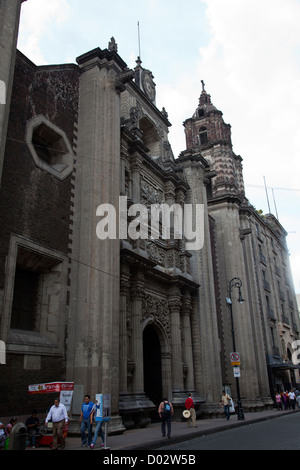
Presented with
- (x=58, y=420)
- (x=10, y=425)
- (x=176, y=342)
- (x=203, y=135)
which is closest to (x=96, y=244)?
(x=58, y=420)

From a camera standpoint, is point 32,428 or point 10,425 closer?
point 10,425

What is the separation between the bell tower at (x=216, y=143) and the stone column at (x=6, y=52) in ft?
82.3

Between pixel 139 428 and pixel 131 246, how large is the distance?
7.64m

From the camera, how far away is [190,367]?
20812mm

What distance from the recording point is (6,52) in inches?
456

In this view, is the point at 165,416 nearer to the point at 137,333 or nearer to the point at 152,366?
the point at 137,333

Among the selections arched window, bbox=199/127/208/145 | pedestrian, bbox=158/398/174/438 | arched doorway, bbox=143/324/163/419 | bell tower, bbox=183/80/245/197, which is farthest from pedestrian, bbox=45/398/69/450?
arched window, bbox=199/127/208/145

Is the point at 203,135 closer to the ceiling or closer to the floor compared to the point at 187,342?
closer to the ceiling

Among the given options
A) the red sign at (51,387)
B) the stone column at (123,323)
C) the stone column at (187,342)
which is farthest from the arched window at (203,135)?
the red sign at (51,387)

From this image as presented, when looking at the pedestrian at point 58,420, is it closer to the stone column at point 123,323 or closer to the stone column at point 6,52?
the stone column at point 123,323

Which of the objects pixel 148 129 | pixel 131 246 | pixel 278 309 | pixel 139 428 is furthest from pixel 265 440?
pixel 278 309

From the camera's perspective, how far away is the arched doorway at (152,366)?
19.5 m

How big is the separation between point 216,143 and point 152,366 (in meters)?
26.1

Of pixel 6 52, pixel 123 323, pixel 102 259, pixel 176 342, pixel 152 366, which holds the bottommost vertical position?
pixel 152 366
